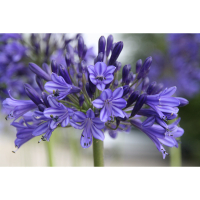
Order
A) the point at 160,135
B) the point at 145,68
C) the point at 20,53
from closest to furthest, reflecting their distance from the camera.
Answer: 1. the point at 160,135
2. the point at 145,68
3. the point at 20,53

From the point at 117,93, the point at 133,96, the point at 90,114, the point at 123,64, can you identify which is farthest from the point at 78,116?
the point at 123,64

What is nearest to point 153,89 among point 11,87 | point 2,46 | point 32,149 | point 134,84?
point 134,84

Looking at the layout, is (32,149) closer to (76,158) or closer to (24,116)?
(76,158)

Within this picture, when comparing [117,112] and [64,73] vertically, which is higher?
[64,73]

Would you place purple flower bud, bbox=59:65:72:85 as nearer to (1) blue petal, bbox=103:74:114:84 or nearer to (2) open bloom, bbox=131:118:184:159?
(1) blue petal, bbox=103:74:114:84

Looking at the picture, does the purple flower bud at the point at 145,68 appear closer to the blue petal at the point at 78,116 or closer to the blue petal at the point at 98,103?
the blue petal at the point at 98,103

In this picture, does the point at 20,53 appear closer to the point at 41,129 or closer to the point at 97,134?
the point at 41,129
